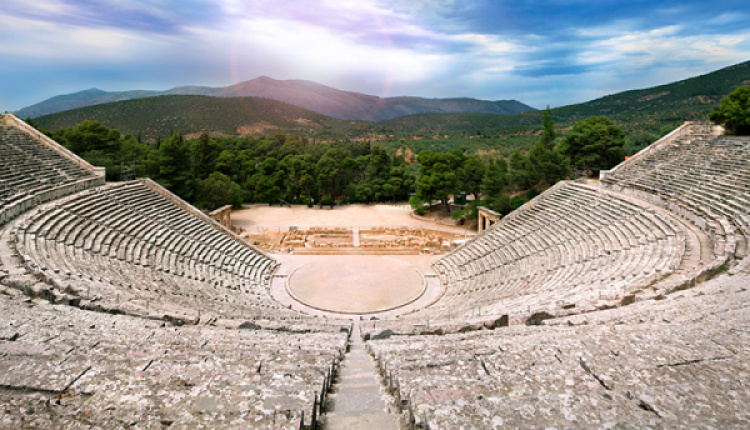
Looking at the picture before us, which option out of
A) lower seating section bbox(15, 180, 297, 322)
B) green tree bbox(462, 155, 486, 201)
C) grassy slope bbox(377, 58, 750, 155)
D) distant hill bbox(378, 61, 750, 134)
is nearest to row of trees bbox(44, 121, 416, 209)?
green tree bbox(462, 155, 486, 201)

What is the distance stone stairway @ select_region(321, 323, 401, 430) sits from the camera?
15.9 ft

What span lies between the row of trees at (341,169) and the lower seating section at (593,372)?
20.7 meters

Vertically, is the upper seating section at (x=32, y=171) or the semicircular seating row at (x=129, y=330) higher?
the upper seating section at (x=32, y=171)

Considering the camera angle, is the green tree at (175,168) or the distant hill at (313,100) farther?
the distant hill at (313,100)

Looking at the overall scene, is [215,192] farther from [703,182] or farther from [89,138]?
[703,182]

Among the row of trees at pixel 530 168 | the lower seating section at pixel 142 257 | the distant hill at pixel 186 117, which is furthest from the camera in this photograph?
the distant hill at pixel 186 117

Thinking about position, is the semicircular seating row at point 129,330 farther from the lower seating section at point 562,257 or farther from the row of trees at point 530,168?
the row of trees at point 530,168

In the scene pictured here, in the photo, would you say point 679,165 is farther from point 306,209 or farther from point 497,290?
point 306,209

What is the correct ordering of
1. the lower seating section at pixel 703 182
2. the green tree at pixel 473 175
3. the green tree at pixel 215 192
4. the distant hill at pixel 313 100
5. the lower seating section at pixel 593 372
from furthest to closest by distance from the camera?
1. the distant hill at pixel 313 100
2. the green tree at pixel 473 175
3. the green tree at pixel 215 192
4. the lower seating section at pixel 703 182
5. the lower seating section at pixel 593 372

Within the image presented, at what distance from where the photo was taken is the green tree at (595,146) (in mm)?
26859

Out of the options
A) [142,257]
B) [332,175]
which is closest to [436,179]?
[332,175]

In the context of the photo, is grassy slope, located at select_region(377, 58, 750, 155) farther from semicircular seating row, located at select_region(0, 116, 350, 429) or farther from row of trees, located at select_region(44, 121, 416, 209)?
semicircular seating row, located at select_region(0, 116, 350, 429)

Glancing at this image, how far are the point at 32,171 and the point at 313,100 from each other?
13353cm

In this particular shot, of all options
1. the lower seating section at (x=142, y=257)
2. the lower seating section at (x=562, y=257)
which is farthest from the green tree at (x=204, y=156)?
the lower seating section at (x=562, y=257)
